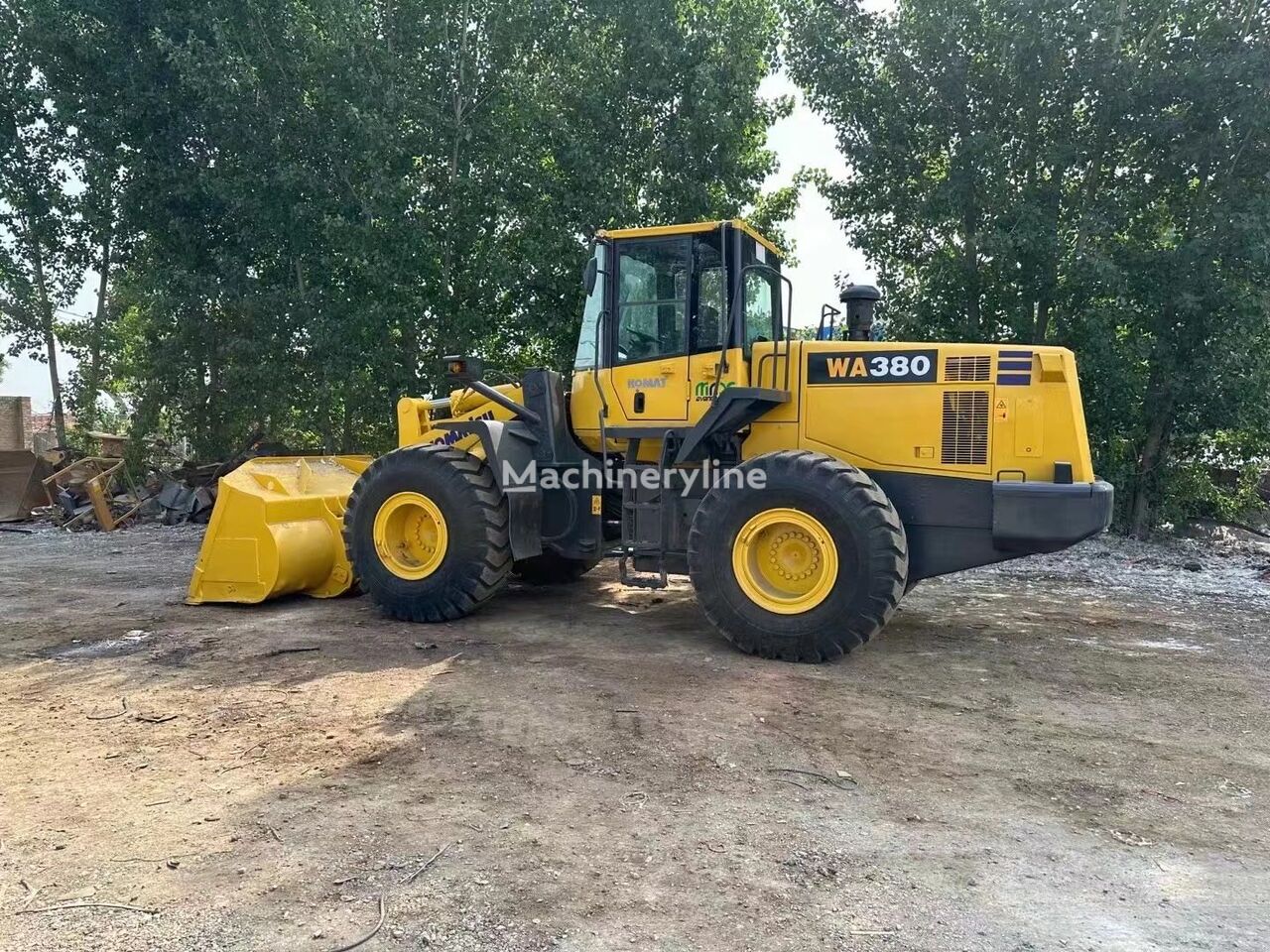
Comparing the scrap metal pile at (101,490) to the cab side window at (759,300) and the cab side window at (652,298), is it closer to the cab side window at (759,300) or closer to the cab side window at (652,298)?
the cab side window at (652,298)

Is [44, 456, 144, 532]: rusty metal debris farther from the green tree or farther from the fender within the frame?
the fender

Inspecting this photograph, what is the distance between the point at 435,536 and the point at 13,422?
53.1 feet

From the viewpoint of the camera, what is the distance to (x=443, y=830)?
333 cm

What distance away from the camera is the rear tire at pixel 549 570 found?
837 centimetres

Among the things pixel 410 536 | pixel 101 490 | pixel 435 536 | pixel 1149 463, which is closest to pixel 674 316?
pixel 435 536

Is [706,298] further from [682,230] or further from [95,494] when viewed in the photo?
[95,494]

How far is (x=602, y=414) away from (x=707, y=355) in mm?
949

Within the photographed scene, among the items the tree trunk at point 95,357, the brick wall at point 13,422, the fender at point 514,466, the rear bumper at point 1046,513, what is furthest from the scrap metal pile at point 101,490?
the rear bumper at point 1046,513

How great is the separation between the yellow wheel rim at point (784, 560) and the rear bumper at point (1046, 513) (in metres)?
1.12

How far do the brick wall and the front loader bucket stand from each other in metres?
14.3

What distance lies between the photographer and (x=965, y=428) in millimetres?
5887

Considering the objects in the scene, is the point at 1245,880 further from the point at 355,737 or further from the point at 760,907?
the point at 355,737

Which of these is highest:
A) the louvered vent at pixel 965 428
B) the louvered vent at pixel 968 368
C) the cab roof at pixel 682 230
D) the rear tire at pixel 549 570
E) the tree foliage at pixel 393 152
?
the tree foliage at pixel 393 152

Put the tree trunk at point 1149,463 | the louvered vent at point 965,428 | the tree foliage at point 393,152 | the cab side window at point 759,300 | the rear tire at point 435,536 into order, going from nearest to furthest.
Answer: the louvered vent at point 965,428 < the cab side window at point 759,300 < the rear tire at point 435,536 < the tree trunk at point 1149,463 < the tree foliage at point 393,152
